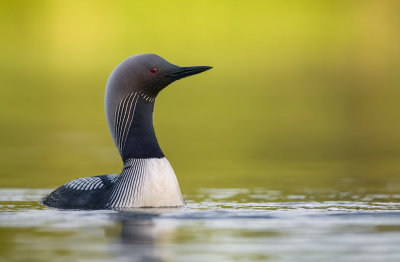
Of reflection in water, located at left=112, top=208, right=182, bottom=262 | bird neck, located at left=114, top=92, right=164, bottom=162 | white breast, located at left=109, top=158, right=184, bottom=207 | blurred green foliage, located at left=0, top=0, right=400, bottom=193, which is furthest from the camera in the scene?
blurred green foliage, located at left=0, top=0, right=400, bottom=193

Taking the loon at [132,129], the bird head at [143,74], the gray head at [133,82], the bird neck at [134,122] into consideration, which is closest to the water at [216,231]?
the loon at [132,129]

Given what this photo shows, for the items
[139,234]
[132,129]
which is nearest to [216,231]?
[139,234]

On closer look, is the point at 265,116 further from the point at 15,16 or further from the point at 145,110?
the point at 15,16

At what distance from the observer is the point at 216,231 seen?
6.91 metres

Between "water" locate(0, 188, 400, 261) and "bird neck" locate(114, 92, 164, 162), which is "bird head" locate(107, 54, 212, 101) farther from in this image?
"water" locate(0, 188, 400, 261)

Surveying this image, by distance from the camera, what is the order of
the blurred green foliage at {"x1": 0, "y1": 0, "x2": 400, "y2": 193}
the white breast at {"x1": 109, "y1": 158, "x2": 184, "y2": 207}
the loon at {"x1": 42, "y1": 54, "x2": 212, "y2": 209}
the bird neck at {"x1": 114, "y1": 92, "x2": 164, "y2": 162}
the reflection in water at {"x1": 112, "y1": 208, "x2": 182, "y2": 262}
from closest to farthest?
1. the reflection in water at {"x1": 112, "y1": 208, "x2": 182, "y2": 262}
2. the white breast at {"x1": 109, "y1": 158, "x2": 184, "y2": 207}
3. the loon at {"x1": 42, "y1": 54, "x2": 212, "y2": 209}
4. the bird neck at {"x1": 114, "y1": 92, "x2": 164, "y2": 162}
5. the blurred green foliage at {"x1": 0, "y1": 0, "x2": 400, "y2": 193}

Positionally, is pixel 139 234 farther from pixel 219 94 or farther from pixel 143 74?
pixel 219 94

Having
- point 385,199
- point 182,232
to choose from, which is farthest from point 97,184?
point 385,199

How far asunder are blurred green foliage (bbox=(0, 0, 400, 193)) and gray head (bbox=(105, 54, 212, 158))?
1.64 meters

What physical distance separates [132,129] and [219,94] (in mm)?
17180

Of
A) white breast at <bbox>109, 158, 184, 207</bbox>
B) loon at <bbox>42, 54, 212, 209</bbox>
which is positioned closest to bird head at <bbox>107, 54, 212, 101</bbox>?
loon at <bbox>42, 54, 212, 209</bbox>

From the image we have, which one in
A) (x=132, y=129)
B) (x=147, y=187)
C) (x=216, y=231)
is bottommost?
(x=216, y=231)

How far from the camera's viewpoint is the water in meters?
6.01

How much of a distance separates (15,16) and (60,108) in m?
16.3
